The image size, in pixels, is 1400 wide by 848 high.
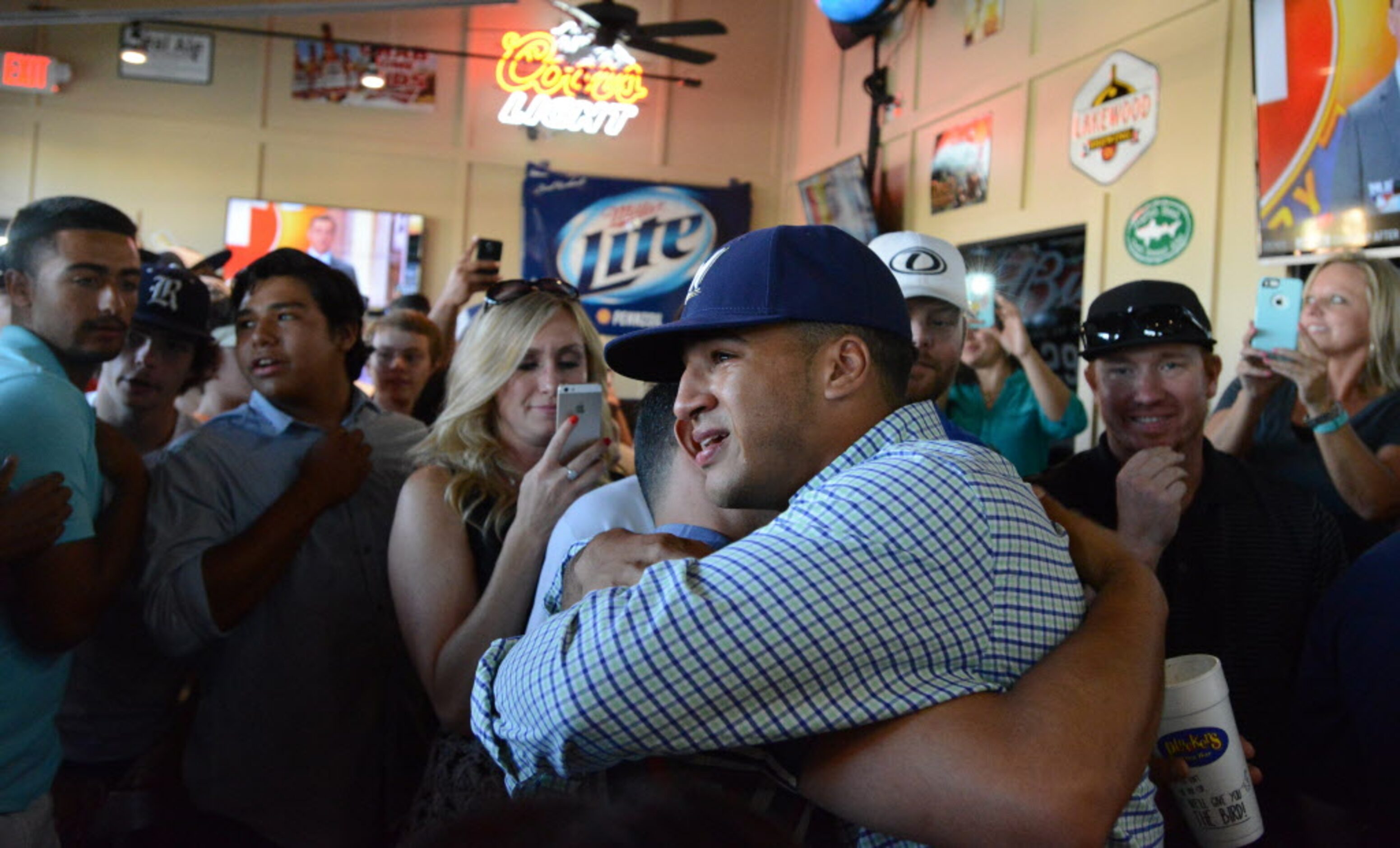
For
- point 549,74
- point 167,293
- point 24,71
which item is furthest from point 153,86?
point 167,293

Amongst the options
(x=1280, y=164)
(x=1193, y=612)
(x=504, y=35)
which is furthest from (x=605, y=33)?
(x=1193, y=612)

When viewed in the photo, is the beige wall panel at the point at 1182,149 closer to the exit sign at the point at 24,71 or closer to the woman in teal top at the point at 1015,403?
the woman in teal top at the point at 1015,403

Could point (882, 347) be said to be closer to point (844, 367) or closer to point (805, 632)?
point (844, 367)

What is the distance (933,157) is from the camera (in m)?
6.78

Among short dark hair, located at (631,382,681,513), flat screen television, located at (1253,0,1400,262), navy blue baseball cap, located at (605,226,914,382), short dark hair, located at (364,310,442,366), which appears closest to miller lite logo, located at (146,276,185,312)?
short dark hair, located at (364,310,442,366)

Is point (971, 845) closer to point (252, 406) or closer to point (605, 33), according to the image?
point (252, 406)

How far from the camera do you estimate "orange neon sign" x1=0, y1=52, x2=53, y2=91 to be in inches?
286

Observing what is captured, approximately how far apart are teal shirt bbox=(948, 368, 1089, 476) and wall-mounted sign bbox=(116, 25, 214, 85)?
7782 millimetres

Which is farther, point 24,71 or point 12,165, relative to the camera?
point 12,165

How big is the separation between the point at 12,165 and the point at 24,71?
121 centimetres

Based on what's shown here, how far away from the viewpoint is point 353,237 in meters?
8.75

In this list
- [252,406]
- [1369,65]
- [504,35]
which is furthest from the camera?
[504,35]

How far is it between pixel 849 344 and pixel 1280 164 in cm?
382

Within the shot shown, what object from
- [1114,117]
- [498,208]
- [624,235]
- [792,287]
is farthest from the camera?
[624,235]
